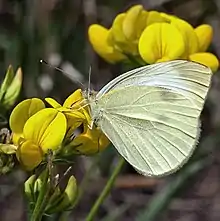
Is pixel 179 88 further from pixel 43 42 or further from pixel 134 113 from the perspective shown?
pixel 43 42

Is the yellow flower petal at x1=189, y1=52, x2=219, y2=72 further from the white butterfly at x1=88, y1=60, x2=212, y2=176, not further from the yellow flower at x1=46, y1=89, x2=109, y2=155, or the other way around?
the yellow flower at x1=46, y1=89, x2=109, y2=155

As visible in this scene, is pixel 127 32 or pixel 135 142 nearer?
pixel 135 142

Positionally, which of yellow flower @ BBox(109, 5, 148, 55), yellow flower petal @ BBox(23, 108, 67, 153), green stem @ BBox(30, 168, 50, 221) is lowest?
green stem @ BBox(30, 168, 50, 221)

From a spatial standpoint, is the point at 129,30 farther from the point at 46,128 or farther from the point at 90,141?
the point at 46,128

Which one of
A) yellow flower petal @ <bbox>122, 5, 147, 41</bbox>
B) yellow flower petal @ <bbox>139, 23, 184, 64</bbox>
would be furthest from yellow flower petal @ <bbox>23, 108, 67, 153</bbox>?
yellow flower petal @ <bbox>122, 5, 147, 41</bbox>

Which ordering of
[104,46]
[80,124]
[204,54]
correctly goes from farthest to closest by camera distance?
[104,46] < [204,54] < [80,124]

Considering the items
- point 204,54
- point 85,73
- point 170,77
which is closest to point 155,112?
point 170,77

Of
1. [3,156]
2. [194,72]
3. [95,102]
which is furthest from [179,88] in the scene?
[3,156]
